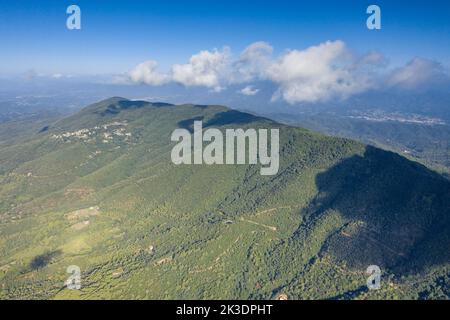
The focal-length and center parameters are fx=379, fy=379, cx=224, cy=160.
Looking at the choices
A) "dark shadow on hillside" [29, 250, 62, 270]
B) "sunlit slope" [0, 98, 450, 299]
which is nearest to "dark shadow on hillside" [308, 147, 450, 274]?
"sunlit slope" [0, 98, 450, 299]

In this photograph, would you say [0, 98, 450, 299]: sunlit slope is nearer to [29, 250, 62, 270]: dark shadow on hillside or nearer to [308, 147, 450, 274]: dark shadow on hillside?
[308, 147, 450, 274]: dark shadow on hillside

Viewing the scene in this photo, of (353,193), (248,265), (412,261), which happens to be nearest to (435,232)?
(412,261)

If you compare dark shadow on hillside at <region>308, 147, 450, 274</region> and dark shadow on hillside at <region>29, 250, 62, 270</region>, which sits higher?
dark shadow on hillside at <region>308, 147, 450, 274</region>

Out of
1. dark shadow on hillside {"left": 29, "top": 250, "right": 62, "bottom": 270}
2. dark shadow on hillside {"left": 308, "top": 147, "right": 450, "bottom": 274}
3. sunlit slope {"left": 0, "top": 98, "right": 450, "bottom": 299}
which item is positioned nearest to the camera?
dark shadow on hillside {"left": 308, "top": 147, "right": 450, "bottom": 274}

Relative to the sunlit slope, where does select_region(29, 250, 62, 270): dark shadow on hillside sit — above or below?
below

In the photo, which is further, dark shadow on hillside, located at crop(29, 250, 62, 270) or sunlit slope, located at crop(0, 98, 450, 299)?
dark shadow on hillside, located at crop(29, 250, 62, 270)

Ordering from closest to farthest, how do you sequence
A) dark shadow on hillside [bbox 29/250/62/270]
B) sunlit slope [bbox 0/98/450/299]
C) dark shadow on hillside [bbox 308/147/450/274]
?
dark shadow on hillside [bbox 308/147/450/274], sunlit slope [bbox 0/98/450/299], dark shadow on hillside [bbox 29/250/62/270]
